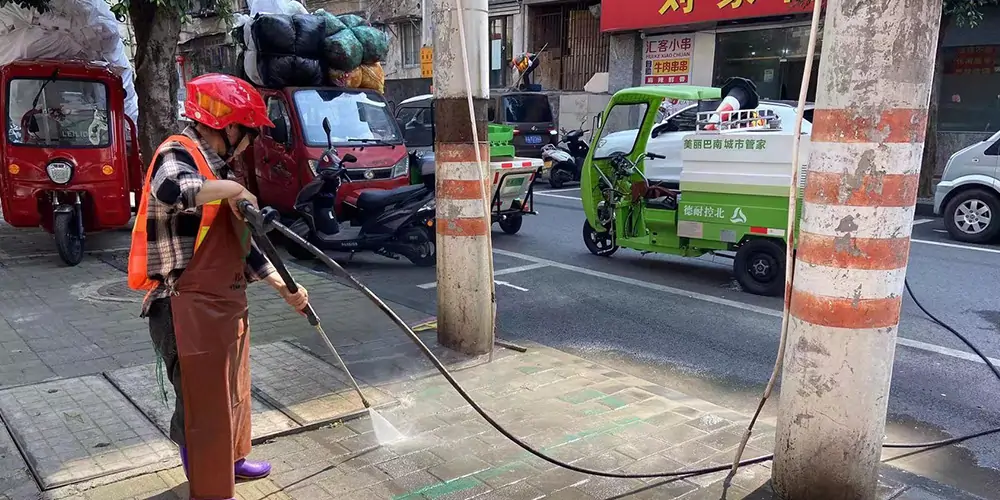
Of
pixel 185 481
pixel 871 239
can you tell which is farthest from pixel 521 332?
pixel 871 239

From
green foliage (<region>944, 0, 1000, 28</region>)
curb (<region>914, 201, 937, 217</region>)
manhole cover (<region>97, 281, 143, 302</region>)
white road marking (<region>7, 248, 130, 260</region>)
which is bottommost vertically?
manhole cover (<region>97, 281, 143, 302</region>)

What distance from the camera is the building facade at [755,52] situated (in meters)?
14.0

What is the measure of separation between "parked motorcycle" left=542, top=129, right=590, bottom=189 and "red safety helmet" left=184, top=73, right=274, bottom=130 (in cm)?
1160

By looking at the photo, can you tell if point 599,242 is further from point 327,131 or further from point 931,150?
point 931,150

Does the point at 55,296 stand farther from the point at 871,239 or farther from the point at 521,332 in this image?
the point at 871,239

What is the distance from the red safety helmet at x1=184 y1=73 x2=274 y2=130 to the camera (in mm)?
2834

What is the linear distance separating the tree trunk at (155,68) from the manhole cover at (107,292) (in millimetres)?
2051

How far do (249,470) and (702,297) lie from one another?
4837 mm

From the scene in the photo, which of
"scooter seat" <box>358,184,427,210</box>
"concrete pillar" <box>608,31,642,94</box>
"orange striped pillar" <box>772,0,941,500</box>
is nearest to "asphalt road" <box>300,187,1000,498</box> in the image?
"scooter seat" <box>358,184,427,210</box>

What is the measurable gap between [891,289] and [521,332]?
136 inches

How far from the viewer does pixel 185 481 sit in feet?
11.0

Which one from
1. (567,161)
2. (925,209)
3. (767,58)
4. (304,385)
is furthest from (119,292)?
(767,58)

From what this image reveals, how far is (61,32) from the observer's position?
28.7 ft

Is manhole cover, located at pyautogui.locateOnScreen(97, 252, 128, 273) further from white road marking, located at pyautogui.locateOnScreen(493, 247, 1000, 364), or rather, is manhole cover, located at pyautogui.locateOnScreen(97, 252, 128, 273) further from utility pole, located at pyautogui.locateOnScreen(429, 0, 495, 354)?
utility pole, located at pyautogui.locateOnScreen(429, 0, 495, 354)
